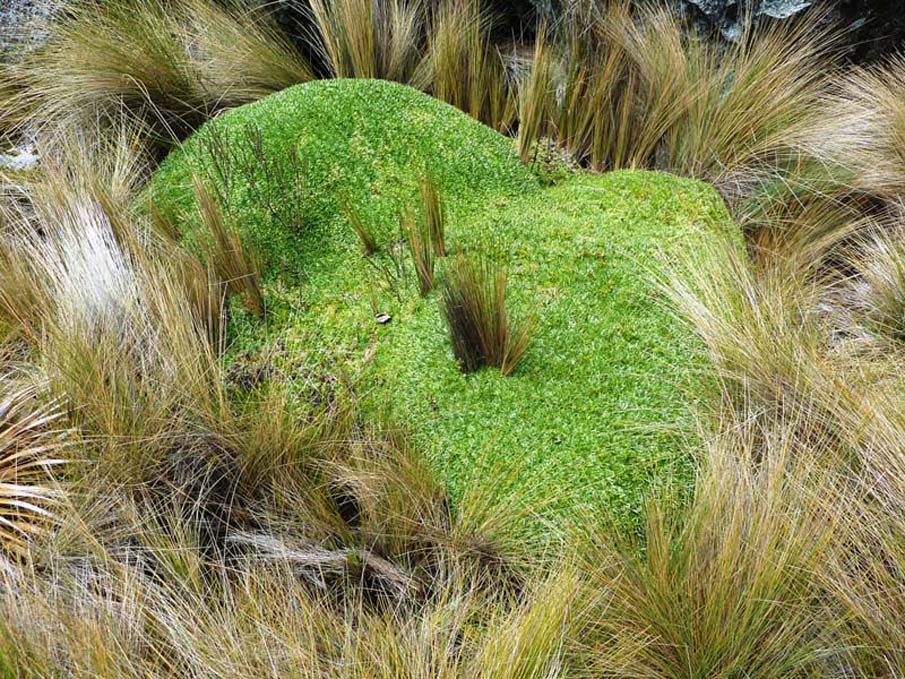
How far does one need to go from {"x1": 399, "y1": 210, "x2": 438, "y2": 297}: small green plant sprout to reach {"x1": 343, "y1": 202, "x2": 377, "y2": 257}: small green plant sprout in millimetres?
203

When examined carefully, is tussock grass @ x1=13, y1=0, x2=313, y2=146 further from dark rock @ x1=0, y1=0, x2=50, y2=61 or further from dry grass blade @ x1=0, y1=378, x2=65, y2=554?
dry grass blade @ x1=0, y1=378, x2=65, y2=554

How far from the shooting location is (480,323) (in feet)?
8.26

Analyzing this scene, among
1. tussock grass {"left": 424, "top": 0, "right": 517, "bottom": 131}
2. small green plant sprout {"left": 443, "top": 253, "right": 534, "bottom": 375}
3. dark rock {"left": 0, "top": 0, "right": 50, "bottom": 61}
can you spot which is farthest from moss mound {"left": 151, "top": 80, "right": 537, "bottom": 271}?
dark rock {"left": 0, "top": 0, "right": 50, "bottom": 61}

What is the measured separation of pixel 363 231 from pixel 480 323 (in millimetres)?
801

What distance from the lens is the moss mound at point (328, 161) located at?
10.5ft

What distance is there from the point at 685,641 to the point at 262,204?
7.63ft

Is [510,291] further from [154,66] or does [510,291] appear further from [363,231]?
[154,66]

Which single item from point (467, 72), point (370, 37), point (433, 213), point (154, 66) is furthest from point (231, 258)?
point (467, 72)

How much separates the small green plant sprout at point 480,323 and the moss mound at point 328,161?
801 mm

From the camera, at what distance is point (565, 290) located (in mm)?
2865

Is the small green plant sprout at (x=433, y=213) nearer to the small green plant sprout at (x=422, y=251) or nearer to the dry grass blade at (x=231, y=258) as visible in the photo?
the small green plant sprout at (x=422, y=251)

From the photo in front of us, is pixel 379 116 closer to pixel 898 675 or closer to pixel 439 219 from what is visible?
pixel 439 219

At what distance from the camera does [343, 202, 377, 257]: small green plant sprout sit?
3064mm

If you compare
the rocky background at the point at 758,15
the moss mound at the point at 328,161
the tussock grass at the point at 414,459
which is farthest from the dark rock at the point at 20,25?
the moss mound at the point at 328,161
